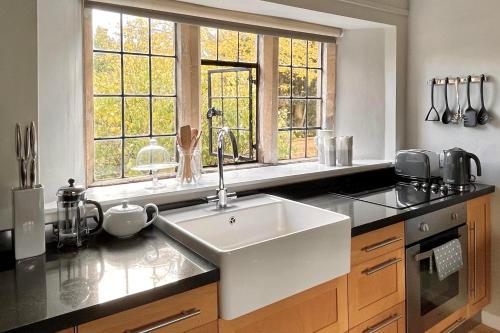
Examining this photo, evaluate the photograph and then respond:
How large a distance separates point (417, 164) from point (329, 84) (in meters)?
0.83

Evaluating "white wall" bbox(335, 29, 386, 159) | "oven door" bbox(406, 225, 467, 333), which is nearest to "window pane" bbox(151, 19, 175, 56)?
"white wall" bbox(335, 29, 386, 159)

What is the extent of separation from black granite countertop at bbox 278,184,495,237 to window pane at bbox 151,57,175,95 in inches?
34.1

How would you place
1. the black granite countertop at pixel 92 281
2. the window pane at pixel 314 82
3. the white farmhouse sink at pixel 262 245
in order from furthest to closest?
the window pane at pixel 314 82
the white farmhouse sink at pixel 262 245
the black granite countertop at pixel 92 281

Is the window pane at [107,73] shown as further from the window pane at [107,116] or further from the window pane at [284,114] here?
the window pane at [284,114]

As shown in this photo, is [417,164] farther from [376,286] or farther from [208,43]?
[208,43]

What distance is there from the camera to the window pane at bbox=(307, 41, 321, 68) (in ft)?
9.06

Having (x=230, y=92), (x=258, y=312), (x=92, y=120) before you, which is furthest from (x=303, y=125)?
(x=258, y=312)

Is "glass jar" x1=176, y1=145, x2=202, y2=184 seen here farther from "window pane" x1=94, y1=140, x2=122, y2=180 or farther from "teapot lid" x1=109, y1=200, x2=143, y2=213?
"teapot lid" x1=109, y1=200, x2=143, y2=213

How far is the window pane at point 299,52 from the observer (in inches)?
105

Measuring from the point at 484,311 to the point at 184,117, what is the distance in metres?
2.27

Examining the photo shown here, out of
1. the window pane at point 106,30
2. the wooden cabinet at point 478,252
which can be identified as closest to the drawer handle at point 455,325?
the wooden cabinet at point 478,252

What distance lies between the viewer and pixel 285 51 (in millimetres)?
2611

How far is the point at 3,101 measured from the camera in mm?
1311

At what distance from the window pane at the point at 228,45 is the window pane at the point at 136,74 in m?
0.47
